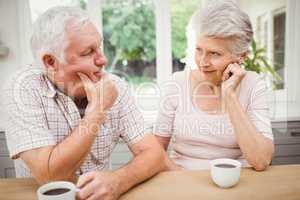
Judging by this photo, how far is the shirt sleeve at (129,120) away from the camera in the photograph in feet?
3.92

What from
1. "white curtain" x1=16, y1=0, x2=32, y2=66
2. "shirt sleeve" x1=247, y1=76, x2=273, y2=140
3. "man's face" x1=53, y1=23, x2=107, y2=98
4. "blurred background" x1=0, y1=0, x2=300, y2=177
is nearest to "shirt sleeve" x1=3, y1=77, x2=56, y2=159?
"man's face" x1=53, y1=23, x2=107, y2=98

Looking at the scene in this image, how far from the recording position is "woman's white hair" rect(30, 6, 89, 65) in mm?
1008

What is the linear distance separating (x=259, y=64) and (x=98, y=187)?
6.67 feet

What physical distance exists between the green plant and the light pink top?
0.89 metres

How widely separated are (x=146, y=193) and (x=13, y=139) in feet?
1.58

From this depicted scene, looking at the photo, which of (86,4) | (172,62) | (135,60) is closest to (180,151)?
(172,62)

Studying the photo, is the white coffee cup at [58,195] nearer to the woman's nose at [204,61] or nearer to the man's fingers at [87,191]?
the man's fingers at [87,191]

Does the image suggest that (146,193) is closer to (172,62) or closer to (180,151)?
(180,151)

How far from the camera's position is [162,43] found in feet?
8.29

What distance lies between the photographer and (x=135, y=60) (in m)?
3.12

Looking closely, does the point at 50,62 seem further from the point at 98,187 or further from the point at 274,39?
the point at 274,39

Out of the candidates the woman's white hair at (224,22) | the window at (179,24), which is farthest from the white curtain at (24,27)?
the woman's white hair at (224,22)

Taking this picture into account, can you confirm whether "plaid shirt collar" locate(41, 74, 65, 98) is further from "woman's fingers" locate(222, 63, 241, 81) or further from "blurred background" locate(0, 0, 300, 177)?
"blurred background" locate(0, 0, 300, 177)

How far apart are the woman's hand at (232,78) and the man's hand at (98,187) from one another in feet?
2.05
